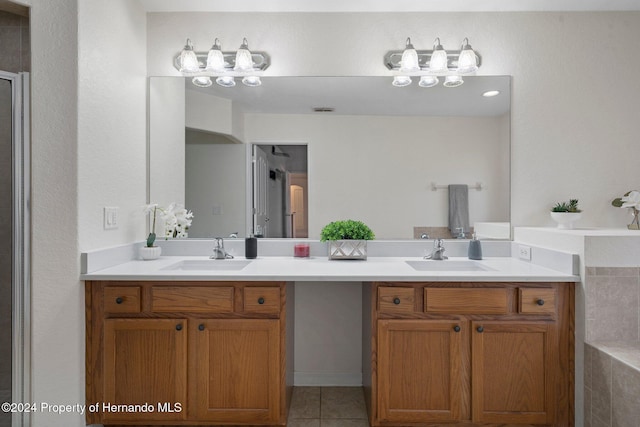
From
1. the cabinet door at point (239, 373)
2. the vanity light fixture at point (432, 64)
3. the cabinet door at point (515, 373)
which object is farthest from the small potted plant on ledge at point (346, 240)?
the vanity light fixture at point (432, 64)

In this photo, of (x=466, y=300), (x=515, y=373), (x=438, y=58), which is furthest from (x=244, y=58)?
(x=515, y=373)

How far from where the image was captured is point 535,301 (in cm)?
164

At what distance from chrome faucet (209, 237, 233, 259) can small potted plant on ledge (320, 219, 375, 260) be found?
613 mm

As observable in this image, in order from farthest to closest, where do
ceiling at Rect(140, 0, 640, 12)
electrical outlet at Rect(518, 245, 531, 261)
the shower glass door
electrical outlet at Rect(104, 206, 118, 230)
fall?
ceiling at Rect(140, 0, 640, 12), electrical outlet at Rect(518, 245, 531, 261), electrical outlet at Rect(104, 206, 118, 230), the shower glass door

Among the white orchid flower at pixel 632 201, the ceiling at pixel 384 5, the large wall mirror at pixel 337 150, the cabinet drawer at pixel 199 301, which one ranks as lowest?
→ the cabinet drawer at pixel 199 301

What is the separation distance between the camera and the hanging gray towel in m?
2.24

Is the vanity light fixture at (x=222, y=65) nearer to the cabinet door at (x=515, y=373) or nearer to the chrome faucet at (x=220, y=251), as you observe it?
the chrome faucet at (x=220, y=251)

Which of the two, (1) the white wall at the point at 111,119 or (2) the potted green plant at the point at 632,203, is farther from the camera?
(2) the potted green plant at the point at 632,203

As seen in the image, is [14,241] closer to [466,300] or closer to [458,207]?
[466,300]

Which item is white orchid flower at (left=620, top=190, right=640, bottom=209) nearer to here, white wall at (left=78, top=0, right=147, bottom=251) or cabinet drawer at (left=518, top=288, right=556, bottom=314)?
cabinet drawer at (left=518, top=288, right=556, bottom=314)

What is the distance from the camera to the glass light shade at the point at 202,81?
2250 millimetres

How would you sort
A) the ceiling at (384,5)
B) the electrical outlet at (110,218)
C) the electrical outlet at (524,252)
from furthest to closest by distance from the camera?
1. the ceiling at (384,5)
2. the electrical outlet at (524,252)
3. the electrical outlet at (110,218)

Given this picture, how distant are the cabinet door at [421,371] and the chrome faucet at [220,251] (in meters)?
1.05

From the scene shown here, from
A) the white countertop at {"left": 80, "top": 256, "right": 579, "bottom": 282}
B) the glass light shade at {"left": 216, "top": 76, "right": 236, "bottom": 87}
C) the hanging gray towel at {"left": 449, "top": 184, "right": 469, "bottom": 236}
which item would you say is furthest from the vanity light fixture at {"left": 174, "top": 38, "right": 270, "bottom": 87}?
the hanging gray towel at {"left": 449, "top": 184, "right": 469, "bottom": 236}
